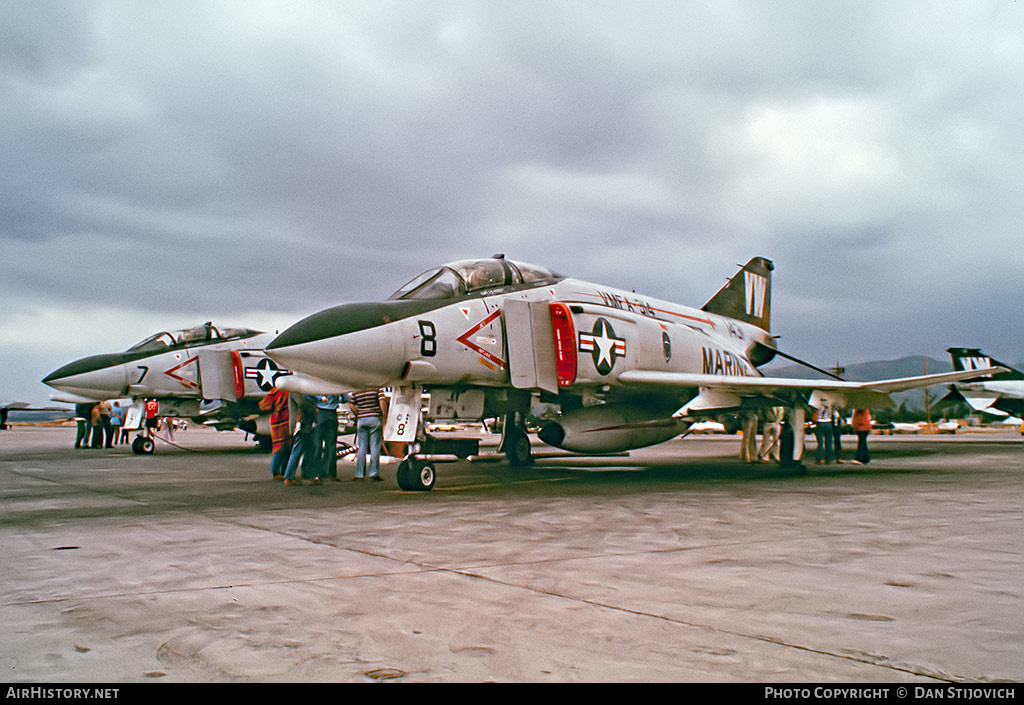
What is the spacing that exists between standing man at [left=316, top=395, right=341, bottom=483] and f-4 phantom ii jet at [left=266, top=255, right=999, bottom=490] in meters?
1.60

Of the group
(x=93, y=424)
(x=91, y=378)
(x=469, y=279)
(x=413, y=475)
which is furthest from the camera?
(x=93, y=424)

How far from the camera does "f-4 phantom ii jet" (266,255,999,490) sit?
27.2ft

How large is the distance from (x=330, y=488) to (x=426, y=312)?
101 inches

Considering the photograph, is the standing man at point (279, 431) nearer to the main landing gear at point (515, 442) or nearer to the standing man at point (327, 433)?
the standing man at point (327, 433)

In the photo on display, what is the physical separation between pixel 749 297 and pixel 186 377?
44.4 ft

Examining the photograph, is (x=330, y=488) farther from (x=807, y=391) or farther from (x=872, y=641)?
(x=872, y=641)

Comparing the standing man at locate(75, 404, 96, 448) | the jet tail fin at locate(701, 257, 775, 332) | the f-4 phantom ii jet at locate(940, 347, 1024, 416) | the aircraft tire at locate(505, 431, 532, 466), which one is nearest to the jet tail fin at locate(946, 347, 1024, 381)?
the f-4 phantom ii jet at locate(940, 347, 1024, 416)

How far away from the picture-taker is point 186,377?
1844 cm

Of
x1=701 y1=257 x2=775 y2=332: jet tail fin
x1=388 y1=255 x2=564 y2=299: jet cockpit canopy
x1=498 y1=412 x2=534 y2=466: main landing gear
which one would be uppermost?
x1=701 y1=257 x2=775 y2=332: jet tail fin

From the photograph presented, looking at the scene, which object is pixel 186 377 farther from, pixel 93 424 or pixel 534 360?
pixel 534 360

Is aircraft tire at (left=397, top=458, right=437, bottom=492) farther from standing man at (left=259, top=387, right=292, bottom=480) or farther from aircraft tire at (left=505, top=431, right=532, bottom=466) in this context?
aircraft tire at (left=505, top=431, right=532, bottom=466)

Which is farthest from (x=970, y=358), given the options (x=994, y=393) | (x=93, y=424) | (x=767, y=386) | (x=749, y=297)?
(x=93, y=424)

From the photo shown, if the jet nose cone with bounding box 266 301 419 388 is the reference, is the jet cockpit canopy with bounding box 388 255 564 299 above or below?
above
